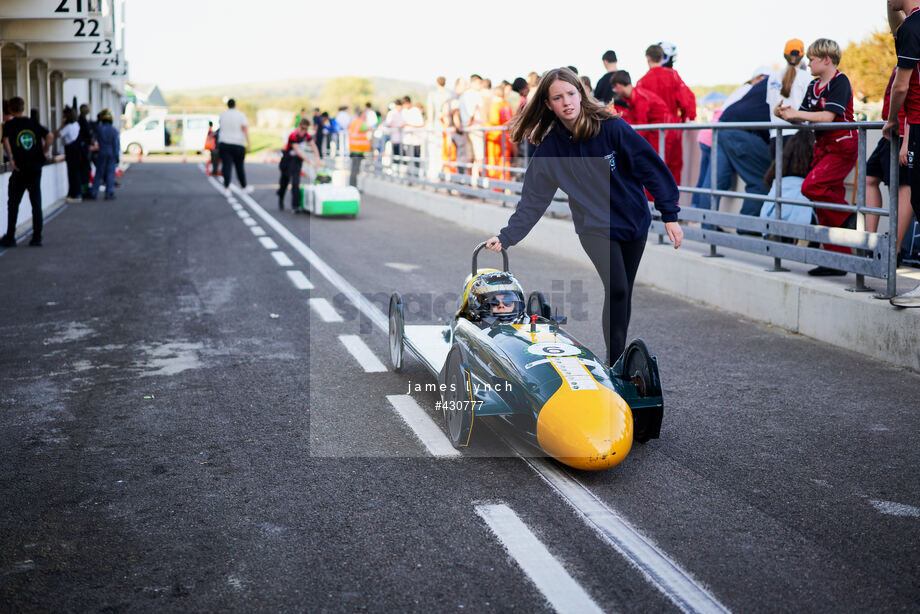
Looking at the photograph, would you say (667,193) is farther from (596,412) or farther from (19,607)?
(19,607)

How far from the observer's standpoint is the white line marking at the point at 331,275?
362 inches

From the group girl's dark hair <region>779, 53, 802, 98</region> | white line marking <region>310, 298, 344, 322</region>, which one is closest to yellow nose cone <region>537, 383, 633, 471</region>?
white line marking <region>310, 298, 344, 322</region>

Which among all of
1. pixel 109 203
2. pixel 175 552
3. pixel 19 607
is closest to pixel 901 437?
pixel 175 552

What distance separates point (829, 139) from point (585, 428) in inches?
217

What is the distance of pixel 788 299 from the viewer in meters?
8.49

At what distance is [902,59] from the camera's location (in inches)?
272

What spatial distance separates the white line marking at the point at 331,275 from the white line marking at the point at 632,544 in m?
3.99

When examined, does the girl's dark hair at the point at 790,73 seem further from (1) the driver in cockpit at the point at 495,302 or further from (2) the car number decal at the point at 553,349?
(2) the car number decal at the point at 553,349

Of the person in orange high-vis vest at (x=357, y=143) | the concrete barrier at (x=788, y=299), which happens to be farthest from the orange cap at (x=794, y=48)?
the person in orange high-vis vest at (x=357, y=143)

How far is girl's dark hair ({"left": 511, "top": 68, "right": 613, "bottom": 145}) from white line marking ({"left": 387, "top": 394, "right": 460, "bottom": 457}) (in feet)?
5.69

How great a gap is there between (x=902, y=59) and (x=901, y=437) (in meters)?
2.92

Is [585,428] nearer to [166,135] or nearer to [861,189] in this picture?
[861,189]

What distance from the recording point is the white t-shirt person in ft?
74.1

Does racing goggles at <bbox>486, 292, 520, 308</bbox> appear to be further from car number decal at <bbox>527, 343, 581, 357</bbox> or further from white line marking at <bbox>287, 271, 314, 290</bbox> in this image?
white line marking at <bbox>287, 271, 314, 290</bbox>
